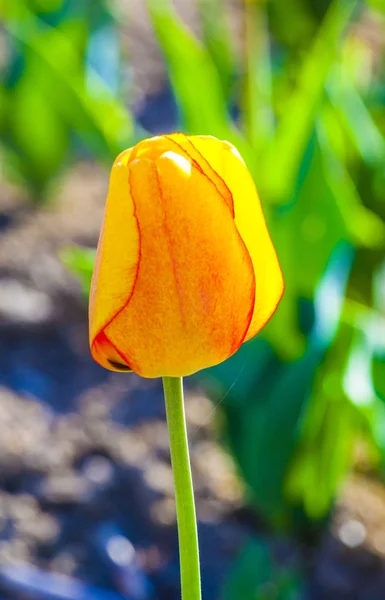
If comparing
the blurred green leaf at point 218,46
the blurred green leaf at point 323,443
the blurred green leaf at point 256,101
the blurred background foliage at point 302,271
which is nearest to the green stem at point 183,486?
the blurred background foliage at point 302,271

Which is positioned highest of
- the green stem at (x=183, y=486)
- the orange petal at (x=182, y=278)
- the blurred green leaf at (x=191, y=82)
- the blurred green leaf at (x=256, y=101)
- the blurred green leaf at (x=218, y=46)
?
→ the orange petal at (x=182, y=278)

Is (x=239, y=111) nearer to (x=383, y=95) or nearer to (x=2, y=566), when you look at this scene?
(x=383, y=95)

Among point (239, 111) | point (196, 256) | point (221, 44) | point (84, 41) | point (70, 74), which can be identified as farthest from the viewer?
point (239, 111)

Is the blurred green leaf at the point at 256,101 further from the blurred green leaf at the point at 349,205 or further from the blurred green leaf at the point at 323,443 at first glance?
the blurred green leaf at the point at 323,443

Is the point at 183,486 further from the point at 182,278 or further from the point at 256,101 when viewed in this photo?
the point at 256,101

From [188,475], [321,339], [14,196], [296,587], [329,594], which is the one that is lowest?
[14,196]

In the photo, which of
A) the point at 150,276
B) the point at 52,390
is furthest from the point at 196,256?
the point at 52,390
